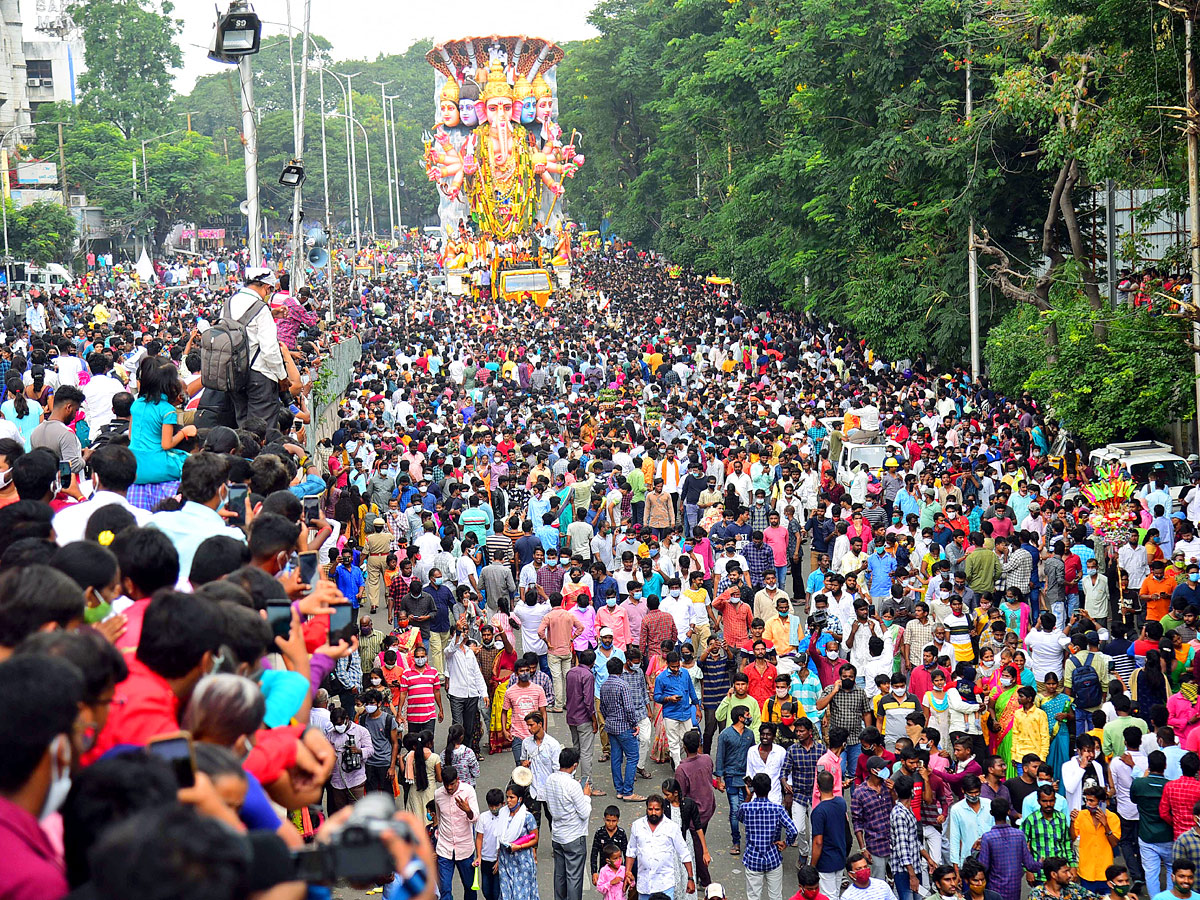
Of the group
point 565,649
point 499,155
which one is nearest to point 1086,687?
point 565,649

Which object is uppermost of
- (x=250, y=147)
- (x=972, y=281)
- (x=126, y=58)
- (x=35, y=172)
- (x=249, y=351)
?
(x=126, y=58)

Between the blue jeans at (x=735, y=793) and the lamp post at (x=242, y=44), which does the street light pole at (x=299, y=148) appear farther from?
the blue jeans at (x=735, y=793)

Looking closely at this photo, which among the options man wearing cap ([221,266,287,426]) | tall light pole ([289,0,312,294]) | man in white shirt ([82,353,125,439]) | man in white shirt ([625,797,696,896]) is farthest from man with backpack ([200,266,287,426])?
tall light pole ([289,0,312,294])

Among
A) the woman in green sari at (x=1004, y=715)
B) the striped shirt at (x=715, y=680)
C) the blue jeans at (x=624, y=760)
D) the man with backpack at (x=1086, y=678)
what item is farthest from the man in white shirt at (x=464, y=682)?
the man with backpack at (x=1086, y=678)

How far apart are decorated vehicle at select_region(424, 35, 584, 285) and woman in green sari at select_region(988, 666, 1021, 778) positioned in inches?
1513

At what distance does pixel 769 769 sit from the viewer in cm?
928

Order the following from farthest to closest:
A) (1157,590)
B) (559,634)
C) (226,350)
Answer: (1157,590) < (559,634) < (226,350)

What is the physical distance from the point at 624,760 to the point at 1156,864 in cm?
377

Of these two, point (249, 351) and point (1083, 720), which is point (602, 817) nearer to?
point (1083, 720)

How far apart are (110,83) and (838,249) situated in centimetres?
5534

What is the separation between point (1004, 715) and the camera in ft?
31.8

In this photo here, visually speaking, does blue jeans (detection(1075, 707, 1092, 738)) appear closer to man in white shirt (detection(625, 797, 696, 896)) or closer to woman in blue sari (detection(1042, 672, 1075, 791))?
woman in blue sari (detection(1042, 672, 1075, 791))

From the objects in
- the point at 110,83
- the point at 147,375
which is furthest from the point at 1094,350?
the point at 110,83

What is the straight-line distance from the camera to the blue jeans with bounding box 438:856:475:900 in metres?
8.65
